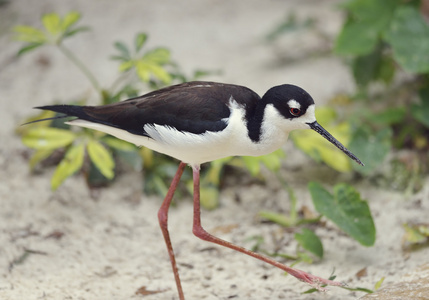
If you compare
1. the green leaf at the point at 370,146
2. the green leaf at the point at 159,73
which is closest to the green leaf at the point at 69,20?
the green leaf at the point at 159,73

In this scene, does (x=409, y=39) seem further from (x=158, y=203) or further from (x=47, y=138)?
(x=47, y=138)

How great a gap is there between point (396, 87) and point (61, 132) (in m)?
2.55

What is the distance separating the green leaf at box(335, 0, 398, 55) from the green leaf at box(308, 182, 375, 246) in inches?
52.9

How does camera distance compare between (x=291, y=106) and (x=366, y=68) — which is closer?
(x=291, y=106)

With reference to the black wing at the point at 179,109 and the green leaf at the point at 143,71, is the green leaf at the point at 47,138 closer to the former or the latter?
the green leaf at the point at 143,71

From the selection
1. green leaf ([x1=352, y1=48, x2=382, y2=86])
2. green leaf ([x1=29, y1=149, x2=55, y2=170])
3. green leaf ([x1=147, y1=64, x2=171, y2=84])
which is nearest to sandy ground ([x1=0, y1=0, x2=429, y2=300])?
green leaf ([x1=29, y1=149, x2=55, y2=170])

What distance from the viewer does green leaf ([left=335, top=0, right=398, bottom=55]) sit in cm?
404

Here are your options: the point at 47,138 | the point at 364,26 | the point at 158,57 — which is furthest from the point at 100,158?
the point at 364,26

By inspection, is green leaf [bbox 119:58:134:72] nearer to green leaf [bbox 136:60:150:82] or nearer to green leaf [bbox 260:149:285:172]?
green leaf [bbox 136:60:150:82]

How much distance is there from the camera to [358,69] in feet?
14.1

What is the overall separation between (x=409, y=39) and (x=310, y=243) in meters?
1.65

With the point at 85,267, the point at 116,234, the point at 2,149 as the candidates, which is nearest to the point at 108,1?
the point at 2,149

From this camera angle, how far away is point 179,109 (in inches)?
97.7

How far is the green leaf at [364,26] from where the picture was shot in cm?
404
